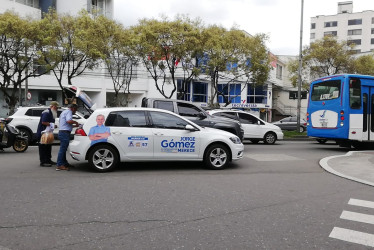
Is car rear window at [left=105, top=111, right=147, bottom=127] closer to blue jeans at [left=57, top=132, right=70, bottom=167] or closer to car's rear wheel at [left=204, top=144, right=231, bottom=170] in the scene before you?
blue jeans at [left=57, top=132, right=70, bottom=167]

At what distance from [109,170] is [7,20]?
568 inches

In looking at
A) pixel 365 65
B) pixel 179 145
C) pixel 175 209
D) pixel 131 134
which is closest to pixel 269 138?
pixel 179 145

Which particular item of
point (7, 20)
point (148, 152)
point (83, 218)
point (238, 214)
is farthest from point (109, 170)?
point (7, 20)

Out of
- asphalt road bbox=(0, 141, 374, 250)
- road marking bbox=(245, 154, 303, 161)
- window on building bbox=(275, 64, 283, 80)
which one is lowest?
road marking bbox=(245, 154, 303, 161)

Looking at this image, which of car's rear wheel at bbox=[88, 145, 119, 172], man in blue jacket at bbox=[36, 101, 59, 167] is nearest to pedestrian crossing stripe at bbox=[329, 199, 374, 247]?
car's rear wheel at bbox=[88, 145, 119, 172]

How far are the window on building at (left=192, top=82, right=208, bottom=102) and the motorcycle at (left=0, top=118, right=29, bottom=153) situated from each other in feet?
107

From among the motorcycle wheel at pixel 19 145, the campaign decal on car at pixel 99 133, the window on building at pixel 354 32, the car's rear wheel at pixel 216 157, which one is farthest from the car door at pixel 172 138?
the window on building at pixel 354 32

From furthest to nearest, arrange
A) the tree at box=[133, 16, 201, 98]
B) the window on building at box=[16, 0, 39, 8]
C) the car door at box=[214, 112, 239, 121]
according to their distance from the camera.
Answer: the window on building at box=[16, 0, 39, 8]
the tree at box=[133, 16, 201, 98]
the car door at box=[214, 112, 239, 121]

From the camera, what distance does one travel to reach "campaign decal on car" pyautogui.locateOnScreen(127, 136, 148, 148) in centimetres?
870

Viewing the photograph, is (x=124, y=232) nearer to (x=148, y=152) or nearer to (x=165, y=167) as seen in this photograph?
(x=148, y=152)

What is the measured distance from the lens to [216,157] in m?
9.30

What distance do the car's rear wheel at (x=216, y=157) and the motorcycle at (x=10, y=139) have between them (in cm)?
704

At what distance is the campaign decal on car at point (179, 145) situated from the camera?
29.3 feet

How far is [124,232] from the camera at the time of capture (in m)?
4.43
